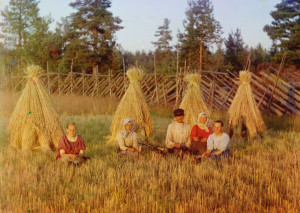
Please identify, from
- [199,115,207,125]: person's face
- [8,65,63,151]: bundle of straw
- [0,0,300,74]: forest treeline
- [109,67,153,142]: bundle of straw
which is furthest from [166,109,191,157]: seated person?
[0,0,300,74]: forest treeline

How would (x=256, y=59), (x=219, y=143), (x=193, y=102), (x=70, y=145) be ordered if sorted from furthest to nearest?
(x=256, y=59)
(x=193, y=102)
(x=219, y=143)
(x=70, y=145)

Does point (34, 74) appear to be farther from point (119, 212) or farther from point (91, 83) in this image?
point (91, 83)

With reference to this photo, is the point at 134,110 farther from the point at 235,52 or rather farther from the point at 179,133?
the point at 235,52

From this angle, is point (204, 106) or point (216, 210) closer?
point (216, 210)

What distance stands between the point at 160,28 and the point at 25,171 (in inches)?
1863

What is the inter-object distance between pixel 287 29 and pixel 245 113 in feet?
62.3

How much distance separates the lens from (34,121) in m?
7.70

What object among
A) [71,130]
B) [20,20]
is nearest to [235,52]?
[20,20]

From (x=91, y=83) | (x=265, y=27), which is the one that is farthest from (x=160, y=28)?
(x=91, y=83)

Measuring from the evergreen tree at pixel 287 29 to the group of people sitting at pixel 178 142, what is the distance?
19.3 metres

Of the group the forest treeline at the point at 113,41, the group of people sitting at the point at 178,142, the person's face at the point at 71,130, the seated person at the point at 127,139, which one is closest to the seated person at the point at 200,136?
the group of people sitting at the point at 178,142

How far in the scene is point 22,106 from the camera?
7793 millimetres

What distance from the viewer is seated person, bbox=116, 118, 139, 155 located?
7.01 m

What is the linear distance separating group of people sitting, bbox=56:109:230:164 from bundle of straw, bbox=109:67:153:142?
4.30ft
